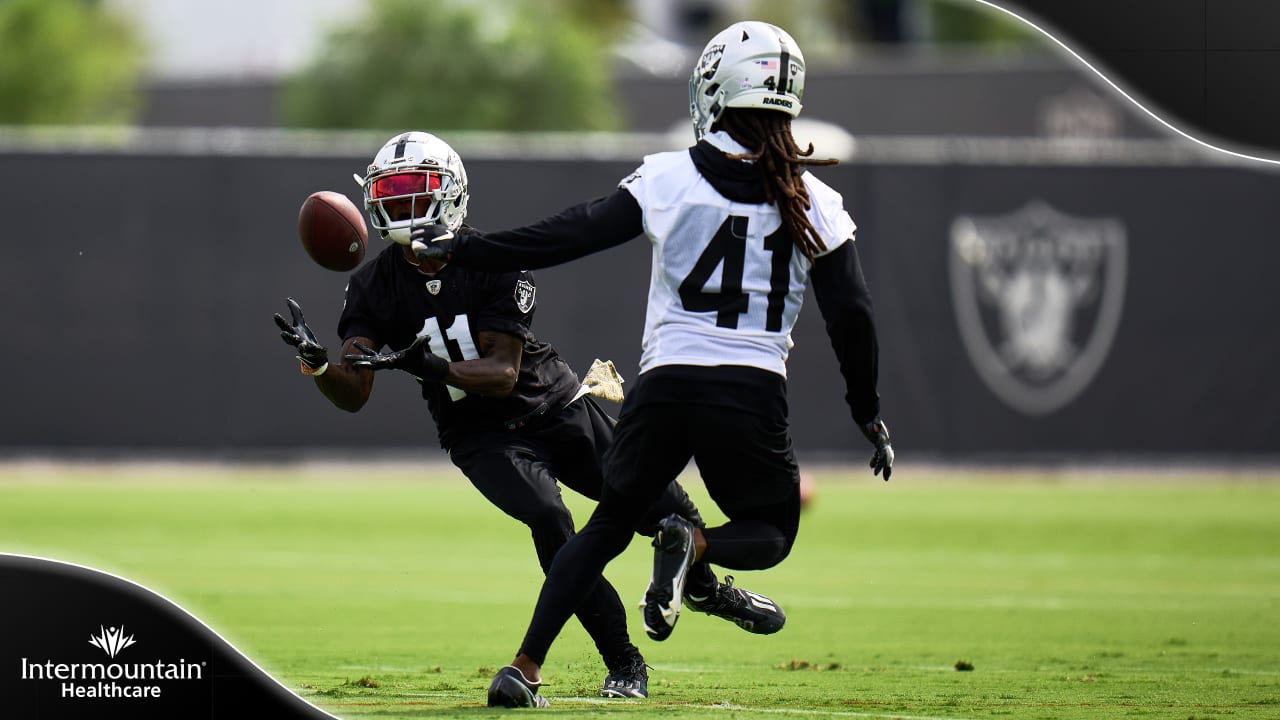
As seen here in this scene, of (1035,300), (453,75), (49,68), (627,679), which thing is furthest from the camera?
(49,68)

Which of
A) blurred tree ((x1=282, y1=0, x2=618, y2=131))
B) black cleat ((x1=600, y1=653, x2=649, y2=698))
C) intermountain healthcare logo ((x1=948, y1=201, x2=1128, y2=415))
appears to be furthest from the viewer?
blurred tree ((x1=282, y1=0, x2=618, y2=131))

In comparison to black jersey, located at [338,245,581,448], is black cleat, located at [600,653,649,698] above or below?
below

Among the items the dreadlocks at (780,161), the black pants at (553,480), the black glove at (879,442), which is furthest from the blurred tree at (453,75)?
the dreadlocks at (780,161)

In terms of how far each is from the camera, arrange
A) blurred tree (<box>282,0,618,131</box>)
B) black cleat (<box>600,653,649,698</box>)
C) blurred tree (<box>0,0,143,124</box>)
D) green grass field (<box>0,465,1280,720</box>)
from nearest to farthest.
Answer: black cleat (<box>600,653,649,698</box>) < green grass field (<box>0,465,1280,720</box>) < blurred tree (<box>282,0,618,131</box>) < blurred tree (<box>0,0,143,124</box>)

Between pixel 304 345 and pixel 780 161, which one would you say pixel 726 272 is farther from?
pixel 304 345

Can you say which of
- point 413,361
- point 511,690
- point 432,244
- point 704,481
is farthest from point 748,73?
point 511,690

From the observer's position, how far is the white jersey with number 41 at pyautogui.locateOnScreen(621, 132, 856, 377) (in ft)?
17.8

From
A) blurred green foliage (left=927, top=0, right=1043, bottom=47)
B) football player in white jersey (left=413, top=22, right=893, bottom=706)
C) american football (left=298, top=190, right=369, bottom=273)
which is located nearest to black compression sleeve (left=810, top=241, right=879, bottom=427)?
football player in white jersey (left=413, top=22, right=893, bottom=706)

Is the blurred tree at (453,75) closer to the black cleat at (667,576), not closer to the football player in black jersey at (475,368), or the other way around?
the football player in black jersey at (475,368)

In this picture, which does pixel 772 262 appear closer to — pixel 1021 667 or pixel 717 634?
pixel 1021 667

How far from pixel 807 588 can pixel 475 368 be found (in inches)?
187

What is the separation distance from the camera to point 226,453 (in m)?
14.9

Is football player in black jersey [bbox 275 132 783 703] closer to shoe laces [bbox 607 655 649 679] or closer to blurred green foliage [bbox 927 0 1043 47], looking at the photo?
shoe laces [bbox 607 655 649 679]

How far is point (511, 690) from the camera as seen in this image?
18.3 feet
